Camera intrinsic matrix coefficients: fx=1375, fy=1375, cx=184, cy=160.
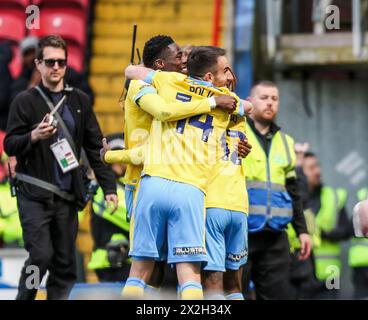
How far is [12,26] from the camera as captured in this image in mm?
16234

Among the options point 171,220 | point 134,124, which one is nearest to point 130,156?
point 134,124

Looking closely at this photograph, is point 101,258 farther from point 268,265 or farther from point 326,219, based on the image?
point 326,219

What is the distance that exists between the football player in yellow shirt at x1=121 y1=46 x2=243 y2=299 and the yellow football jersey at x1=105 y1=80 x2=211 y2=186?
9 centimetres

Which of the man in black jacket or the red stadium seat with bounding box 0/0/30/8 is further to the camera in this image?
the red stadium seat with bounding box 0/0/30/8

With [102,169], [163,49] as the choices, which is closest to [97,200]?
[102,169]

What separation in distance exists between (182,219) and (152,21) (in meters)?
7.90

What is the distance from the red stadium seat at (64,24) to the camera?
53.3 feet

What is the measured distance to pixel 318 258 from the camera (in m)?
14.5

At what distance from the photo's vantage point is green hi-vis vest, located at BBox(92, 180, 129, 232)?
11.7 meters

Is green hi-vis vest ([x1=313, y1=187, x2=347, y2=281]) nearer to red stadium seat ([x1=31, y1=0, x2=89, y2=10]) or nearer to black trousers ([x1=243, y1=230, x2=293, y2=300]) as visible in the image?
black trousers ([x1=243, y1=230, x2=293, y2=300])

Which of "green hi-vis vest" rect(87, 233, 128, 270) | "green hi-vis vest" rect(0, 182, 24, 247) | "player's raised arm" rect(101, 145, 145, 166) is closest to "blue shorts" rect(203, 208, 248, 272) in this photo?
"player's raised arm" rect(101, 145, 145, 166)

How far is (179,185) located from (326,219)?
6.25m
